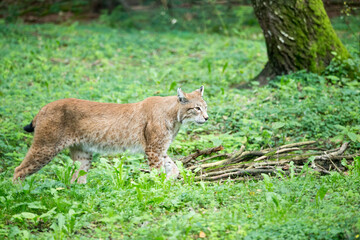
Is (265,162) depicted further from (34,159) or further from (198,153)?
(34,159)

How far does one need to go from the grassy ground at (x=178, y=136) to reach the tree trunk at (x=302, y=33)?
1.26ft

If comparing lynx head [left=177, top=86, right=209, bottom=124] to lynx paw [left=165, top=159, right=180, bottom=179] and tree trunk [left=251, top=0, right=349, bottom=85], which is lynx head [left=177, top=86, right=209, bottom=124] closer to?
lynx paw [left=165, top=159, right=180, bottom=179]

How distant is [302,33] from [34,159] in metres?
6.60

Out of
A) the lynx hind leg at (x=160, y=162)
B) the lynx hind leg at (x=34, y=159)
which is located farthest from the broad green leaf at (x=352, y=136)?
the lynx hind leg at (x=34, y=159)

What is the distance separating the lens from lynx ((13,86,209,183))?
21.7ft

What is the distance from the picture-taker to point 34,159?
21.6ft

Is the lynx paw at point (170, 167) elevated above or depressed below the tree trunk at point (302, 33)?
below

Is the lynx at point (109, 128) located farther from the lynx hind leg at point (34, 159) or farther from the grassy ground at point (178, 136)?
the grassy ground at point (178, 136)

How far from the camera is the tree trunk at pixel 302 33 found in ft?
31.6

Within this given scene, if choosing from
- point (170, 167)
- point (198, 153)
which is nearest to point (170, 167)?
point (170, 167)

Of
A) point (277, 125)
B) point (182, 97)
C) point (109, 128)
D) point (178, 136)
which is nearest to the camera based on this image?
point (182, 97)

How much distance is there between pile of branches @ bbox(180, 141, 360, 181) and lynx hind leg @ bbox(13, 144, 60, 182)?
2.21 meters

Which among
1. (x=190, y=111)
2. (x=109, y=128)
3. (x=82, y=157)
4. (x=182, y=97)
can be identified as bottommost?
(x=82, y=157)

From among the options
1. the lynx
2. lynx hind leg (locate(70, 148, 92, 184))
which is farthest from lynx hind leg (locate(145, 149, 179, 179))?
lynx hind leg (locate(70, 148, 92, 184))
